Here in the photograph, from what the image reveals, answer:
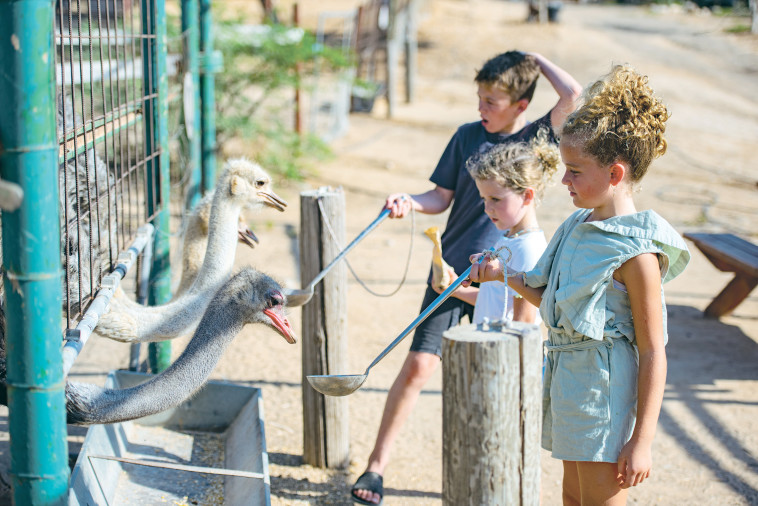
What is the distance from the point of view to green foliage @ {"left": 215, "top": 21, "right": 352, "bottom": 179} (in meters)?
9.76

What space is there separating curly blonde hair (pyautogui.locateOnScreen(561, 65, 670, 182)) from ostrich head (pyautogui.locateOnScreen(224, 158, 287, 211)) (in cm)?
180

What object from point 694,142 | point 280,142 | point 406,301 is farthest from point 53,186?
point 694,142

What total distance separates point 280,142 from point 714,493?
23.5ft

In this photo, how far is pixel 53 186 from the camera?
2014 mm

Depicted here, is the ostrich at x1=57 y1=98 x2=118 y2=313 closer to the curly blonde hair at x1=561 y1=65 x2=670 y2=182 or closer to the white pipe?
the white pipe

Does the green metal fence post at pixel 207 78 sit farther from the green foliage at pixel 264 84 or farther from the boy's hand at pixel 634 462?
the boy's hand at pixel 634 462

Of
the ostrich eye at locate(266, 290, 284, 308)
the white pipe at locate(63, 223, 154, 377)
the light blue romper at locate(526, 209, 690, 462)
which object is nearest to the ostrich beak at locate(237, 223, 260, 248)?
the white pipe at locate(63, 223, 154, 377)

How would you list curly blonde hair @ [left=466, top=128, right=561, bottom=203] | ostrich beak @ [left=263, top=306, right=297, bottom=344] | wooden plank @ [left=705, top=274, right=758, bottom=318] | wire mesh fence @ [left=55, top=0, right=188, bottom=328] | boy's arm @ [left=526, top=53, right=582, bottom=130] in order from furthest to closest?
1. wooden plank @ [left=705, top=274, right=758, bottom=318]
2. boy's arm @ [left=526, top=53, right=582, bottom=130]
3. curly blonde hair @ [left=466, top=128, right=561, bottom=203]
4. ostrich beak @ [left=263, top=306, right=297, bottom=344]
5. wire mesh fence @ [left=55, top=0, right=188, bottom=328]

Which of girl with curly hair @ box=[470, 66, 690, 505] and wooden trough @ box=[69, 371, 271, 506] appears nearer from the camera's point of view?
girl with curly hair @ box=[470, 66, 690, 505]

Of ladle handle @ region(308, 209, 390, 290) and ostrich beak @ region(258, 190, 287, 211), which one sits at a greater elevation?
ostrich beak @ region(258, 190, 287, 211)

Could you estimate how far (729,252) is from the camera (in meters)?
6.57

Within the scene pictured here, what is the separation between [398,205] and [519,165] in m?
0.70

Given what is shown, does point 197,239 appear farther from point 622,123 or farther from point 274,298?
point 622,123

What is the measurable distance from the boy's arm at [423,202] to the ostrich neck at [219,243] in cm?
75
